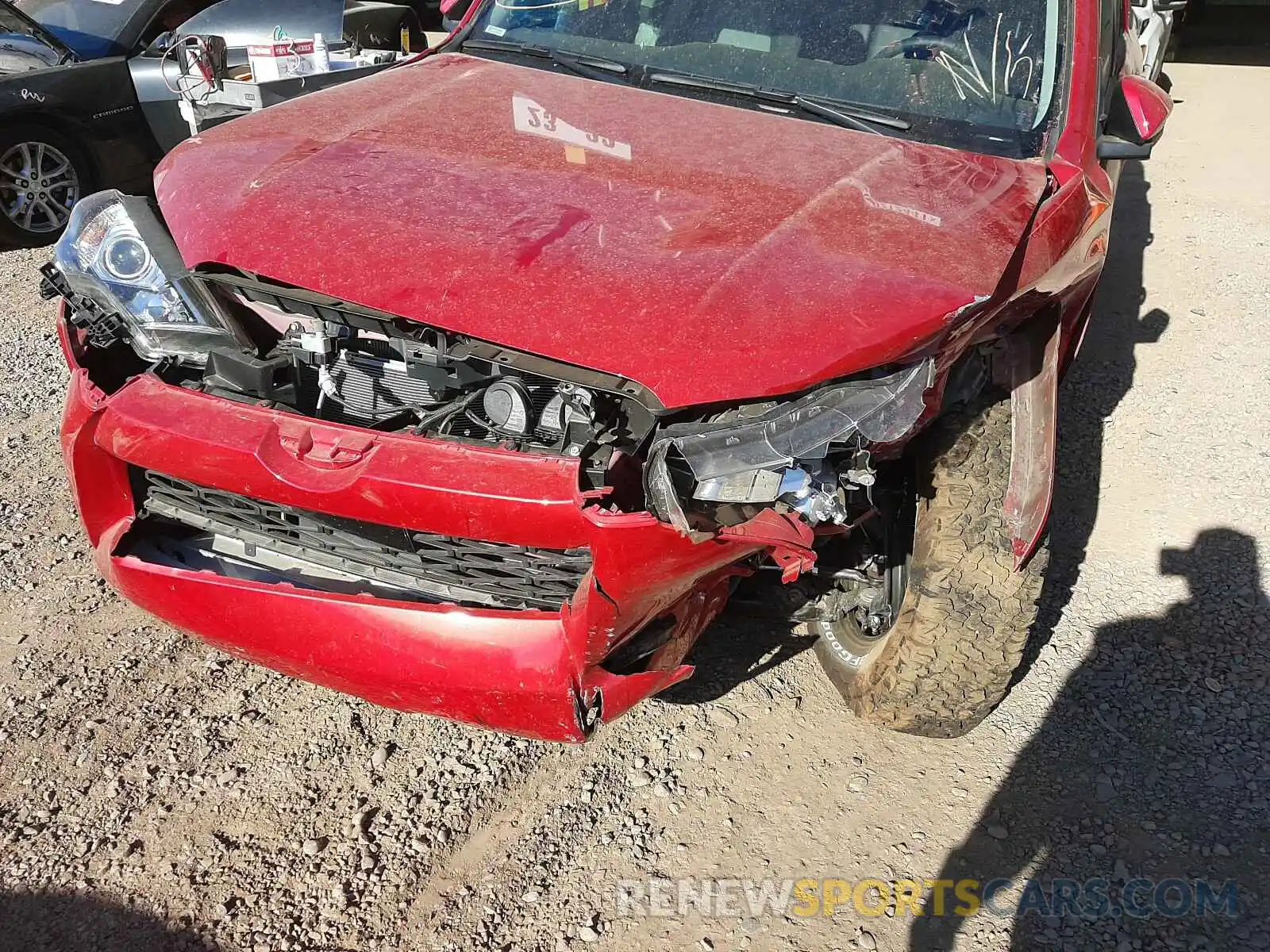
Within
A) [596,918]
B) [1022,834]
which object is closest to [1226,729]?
[1022,834]

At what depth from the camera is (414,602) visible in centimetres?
218

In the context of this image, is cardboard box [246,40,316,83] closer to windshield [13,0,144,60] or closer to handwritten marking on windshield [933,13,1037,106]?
windshield [13,0,144,60]

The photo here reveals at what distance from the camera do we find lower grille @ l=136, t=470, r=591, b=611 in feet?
6.95

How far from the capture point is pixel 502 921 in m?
2.20

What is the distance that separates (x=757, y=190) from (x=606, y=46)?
42.8 inches

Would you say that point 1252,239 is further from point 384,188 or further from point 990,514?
point 384,188

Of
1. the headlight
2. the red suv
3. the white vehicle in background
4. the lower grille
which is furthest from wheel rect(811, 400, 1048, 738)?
the white vehicle in background

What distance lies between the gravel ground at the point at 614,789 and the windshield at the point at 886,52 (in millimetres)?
1553

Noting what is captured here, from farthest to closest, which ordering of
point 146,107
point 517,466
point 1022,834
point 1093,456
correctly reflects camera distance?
point 146,107, point 1093,456, point 1022,834, point 517,466

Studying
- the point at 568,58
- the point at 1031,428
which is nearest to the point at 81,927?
the point at 1031,428

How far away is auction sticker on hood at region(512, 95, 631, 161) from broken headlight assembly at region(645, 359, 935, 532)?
92 cm

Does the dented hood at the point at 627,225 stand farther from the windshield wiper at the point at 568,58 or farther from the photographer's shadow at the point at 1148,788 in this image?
the photographer's shadow at the point at 1148,788

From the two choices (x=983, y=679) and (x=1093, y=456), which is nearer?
(x=983, y=679)

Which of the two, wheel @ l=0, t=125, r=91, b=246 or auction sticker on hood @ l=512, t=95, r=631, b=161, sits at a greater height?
auction sticker on hood @ l=512, t=95, r=631, b=161
